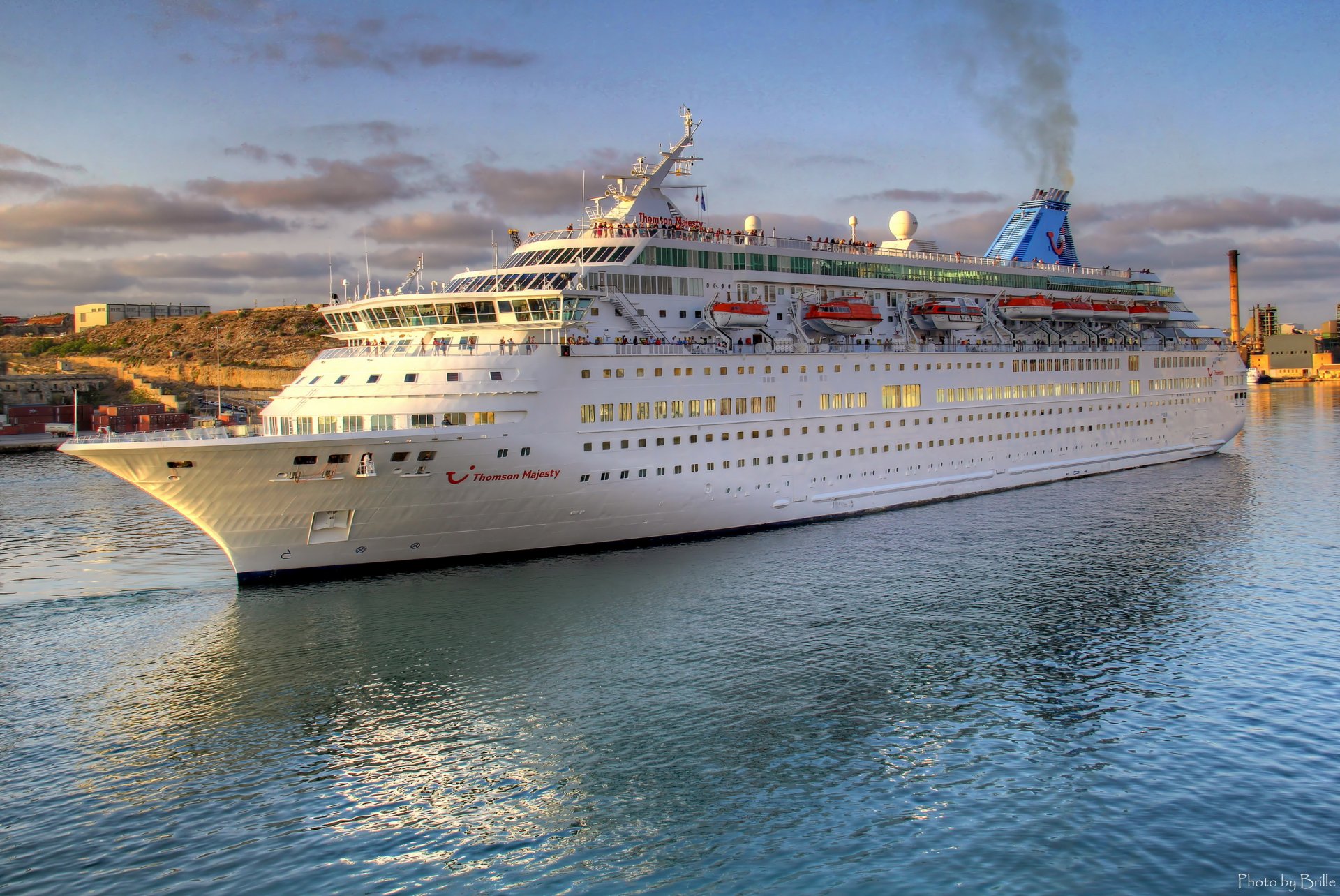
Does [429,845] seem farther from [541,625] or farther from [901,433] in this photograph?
[901,433]

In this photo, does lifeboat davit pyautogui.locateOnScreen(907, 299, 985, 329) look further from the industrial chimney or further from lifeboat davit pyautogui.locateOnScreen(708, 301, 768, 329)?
the industrial chimney

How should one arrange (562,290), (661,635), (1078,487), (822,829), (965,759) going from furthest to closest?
(1078,487) < (562,290) < (661,635) < (965,759) < (822,829)

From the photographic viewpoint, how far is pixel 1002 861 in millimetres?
13070

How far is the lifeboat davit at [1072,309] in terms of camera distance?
160ft

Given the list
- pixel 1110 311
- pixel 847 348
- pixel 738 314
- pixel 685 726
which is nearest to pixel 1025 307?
pixel 1110 311

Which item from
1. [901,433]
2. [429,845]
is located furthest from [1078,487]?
[429,845]

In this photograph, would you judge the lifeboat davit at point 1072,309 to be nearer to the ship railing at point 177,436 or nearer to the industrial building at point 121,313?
the ship railing at point 177,436

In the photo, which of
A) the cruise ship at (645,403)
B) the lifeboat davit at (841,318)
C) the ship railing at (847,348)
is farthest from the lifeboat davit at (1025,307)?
the lifeboat davit at (841,318)

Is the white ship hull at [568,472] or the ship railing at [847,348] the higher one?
the ship railing at [847,348]

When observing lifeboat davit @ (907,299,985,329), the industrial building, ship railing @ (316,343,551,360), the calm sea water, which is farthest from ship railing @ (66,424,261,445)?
the industrial building

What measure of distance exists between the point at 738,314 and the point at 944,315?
12.8 meters

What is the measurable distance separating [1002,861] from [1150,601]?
47.9 feet

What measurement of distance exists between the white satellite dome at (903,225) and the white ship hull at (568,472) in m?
8.61

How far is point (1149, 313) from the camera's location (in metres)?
54.5
